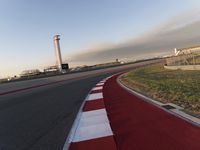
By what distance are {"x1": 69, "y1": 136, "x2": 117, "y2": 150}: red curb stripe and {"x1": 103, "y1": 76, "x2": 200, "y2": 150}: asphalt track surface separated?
0.12 meters

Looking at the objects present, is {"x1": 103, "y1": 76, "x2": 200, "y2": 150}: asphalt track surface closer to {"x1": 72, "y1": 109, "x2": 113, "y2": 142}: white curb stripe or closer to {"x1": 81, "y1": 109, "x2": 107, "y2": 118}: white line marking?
{"x1": 72, "y1": 109, "x2": 113, "y2": 142}: white curb stripe

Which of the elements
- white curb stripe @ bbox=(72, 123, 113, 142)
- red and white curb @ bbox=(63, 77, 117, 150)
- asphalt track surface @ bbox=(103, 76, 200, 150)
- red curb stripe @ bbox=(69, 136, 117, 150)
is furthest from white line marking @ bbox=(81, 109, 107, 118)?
red curb stripe @ bbox=(69, 136, 117, 150)

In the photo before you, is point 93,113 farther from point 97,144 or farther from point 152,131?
point 97,144

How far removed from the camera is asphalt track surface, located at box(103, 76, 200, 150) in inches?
194

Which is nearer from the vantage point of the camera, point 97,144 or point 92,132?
point 97,144

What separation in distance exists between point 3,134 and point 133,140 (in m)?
3.21

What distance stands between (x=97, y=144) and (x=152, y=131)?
116cm

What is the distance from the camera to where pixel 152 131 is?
583 centimetres

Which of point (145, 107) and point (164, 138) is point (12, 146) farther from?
point (145, 107)

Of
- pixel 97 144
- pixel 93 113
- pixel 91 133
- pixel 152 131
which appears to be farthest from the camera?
pixel 93 113

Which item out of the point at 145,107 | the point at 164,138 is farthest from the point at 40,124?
the point at 164,138

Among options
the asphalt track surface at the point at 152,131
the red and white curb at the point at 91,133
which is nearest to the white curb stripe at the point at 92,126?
the red and white curb at the point at 91,133

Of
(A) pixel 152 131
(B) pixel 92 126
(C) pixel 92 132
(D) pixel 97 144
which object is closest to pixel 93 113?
(B) pixel 92 126

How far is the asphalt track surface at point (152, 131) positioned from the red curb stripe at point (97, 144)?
0.38ft
